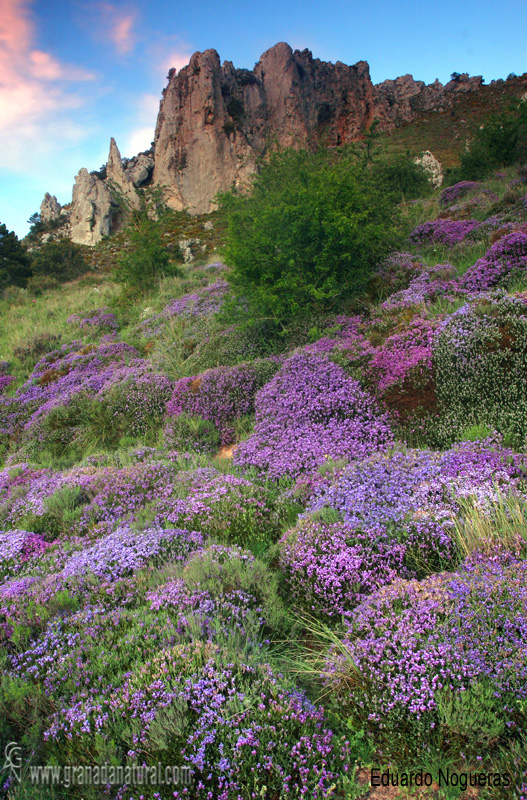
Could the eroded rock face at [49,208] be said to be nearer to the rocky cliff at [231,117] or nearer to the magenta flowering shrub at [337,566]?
the rocky cliff at [231,117]

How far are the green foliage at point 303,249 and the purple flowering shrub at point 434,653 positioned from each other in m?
5.27

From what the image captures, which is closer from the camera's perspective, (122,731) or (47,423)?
(122,731)

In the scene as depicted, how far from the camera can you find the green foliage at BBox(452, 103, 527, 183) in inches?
696

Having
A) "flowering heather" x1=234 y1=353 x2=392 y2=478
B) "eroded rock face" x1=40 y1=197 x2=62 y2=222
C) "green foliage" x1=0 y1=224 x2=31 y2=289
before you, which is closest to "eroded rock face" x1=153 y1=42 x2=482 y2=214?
"eroded rock face" x1=40 y1=197 x2=62 y2=222

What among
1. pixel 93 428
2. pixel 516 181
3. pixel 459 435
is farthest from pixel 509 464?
pixel 516 181

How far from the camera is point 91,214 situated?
54438 millimetres

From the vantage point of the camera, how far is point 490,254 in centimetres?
755

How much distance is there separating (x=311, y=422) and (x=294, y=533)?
2.10 meters

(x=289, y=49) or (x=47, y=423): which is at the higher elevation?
(x=289, y=49)

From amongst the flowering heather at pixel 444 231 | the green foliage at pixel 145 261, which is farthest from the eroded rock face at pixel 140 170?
the flowering heather at pixel 444 231

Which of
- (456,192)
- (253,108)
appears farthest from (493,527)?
(253,108)

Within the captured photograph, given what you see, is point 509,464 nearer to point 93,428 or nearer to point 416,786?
point 416,786

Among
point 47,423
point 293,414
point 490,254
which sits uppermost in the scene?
point 490,254

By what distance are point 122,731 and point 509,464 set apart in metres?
3.72
